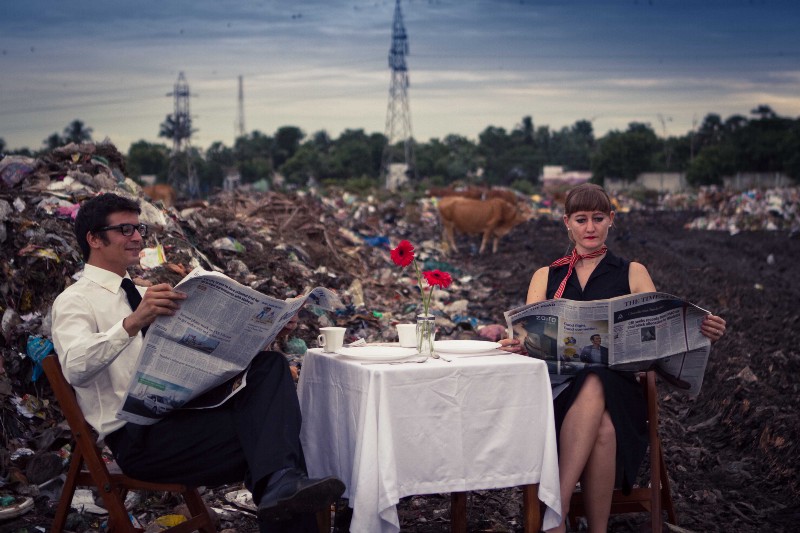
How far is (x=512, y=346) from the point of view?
423 centimetres

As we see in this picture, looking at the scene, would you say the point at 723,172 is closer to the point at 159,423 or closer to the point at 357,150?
the point at 357,150

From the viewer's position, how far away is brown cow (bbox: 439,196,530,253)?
22500mm

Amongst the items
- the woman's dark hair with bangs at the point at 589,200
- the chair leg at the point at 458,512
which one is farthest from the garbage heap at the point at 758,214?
the chair leg at the point at 458,512

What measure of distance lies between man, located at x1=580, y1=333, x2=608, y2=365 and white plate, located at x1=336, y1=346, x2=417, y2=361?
0.75m

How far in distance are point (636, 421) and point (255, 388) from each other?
173 centimetres

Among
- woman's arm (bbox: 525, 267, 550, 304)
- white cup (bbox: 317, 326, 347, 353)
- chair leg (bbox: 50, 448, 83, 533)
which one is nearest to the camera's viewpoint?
chair leg (bbox: 50, 448, 83, 533)

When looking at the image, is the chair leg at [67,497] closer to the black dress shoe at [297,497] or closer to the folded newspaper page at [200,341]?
the folded newspaper page at [200,341]

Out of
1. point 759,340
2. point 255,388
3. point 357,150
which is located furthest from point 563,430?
point 357,150

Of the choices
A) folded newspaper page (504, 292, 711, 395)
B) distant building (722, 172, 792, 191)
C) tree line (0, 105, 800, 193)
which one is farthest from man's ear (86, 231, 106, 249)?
distant building (722, 172, 792, 191)

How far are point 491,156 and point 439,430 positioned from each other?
100 meters

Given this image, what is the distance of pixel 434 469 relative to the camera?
3881 mm

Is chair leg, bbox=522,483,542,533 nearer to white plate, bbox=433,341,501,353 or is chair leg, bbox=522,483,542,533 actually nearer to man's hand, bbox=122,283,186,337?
white plate, bbox=433,341,501,353

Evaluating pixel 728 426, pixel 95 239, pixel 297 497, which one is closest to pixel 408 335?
pixel 297 497

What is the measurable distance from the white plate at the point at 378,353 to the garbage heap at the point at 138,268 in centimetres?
202
